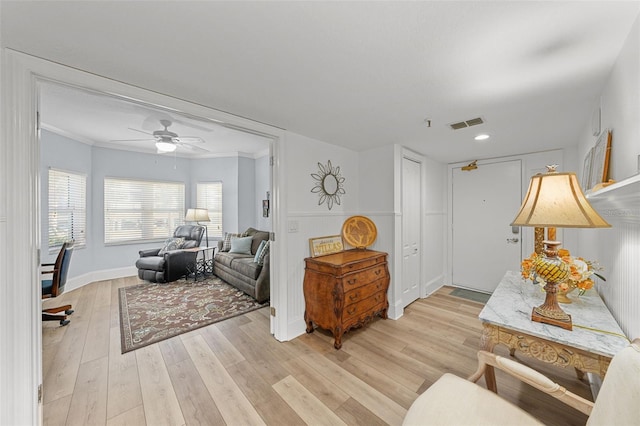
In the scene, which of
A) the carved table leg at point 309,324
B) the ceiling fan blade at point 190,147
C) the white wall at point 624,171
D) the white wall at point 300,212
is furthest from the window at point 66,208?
the white wall at point 624,171

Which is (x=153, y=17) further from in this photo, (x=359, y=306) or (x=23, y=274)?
(x=359, y=306)

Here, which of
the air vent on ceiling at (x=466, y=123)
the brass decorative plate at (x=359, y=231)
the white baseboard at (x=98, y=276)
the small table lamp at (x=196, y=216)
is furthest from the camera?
the small table lamp at (x=196, y=216)

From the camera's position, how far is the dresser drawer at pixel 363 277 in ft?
7.86

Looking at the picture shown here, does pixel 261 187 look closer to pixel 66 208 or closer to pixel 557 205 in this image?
pixel 66 208

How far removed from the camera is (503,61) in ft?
4.51

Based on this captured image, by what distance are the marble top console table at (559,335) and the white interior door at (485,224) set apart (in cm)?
232

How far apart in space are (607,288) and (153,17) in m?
2.96

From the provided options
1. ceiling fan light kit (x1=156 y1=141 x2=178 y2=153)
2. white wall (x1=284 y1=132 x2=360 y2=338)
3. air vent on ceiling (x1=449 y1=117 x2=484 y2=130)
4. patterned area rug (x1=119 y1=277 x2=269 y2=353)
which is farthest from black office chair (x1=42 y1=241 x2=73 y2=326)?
air vent on ceiling (x1=449 y1=117 x2=484 y2=130)

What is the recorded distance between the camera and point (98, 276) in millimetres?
4363

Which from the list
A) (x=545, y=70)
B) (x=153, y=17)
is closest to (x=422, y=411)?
(x=545, y=70)

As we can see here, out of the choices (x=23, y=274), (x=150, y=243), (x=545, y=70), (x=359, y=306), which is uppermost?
(x=545, y=70)

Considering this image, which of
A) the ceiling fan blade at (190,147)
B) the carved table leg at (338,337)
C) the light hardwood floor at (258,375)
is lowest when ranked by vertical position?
the light hardwood floor at (258,375)

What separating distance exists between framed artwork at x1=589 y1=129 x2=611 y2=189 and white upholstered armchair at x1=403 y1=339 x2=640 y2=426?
113cm

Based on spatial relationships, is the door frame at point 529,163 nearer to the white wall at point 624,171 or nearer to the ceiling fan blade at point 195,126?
the white wall at point 624,171
